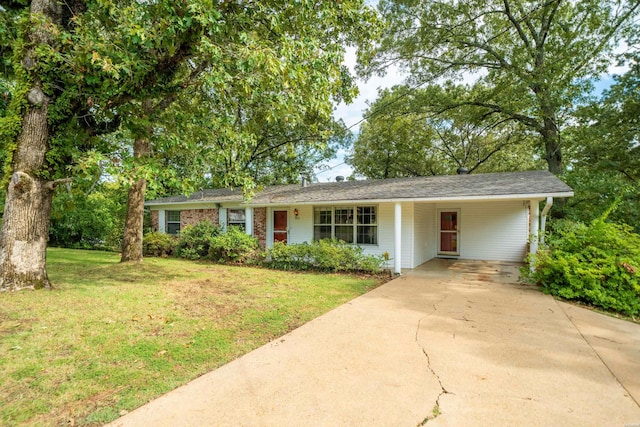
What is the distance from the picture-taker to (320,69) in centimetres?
670

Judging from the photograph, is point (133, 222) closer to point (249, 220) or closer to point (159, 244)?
point (159, 244)

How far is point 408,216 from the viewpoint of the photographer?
33.0 feet

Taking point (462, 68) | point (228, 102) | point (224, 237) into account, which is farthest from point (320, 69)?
point (462, 68)

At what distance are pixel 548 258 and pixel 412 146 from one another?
56.8 ft

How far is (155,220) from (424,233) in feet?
42.8

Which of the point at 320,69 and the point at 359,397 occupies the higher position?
the point at 320,69

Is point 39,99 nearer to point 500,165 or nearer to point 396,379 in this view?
point 396,379

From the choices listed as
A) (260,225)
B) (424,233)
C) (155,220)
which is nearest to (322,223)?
(260,225)

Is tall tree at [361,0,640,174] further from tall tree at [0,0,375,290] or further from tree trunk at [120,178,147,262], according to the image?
tree trunk at [120,178,147,262]

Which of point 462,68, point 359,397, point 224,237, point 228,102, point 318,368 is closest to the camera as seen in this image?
point 359,397

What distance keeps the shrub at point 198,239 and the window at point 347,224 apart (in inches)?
167

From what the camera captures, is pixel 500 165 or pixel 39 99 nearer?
pixel 39 99

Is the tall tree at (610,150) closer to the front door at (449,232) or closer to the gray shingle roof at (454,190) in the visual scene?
the gray shingle roof at (454,190)

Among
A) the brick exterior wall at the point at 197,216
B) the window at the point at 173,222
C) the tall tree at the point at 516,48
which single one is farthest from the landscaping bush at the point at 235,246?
the tall tree at the point at 516,48
